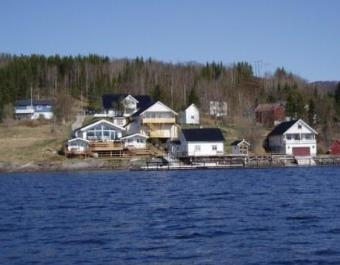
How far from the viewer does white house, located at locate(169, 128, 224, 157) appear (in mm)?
74894

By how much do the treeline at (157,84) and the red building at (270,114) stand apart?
1.15m

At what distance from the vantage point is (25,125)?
301 feet

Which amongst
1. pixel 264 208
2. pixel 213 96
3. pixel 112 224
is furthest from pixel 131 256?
pixel 213 96

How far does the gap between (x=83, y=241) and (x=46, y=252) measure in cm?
181

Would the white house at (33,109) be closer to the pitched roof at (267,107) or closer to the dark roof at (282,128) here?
the pitched roof at (267,107)

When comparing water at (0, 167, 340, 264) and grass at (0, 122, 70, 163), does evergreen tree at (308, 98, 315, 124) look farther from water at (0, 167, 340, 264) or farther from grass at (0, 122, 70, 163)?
water at (0, 167, 340, 264)

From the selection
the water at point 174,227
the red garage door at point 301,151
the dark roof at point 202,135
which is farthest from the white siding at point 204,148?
the water at point 174,227

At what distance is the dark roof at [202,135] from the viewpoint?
2950 inches

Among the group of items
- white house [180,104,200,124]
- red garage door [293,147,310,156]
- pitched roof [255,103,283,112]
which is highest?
pitched roof [255,103,283,112]

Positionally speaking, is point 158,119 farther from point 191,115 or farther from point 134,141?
point 191,115

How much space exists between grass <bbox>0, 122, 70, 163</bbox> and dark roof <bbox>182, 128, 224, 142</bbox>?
561 inches

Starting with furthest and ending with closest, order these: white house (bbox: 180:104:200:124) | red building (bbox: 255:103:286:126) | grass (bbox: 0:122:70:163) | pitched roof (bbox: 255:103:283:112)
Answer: pitched roof (bbox: 255:103:283:112)
red building (bbox: 255:103:286:126)
white house (bbox: 180:104:200:124)
grass (bbox: 0:122:70:163)

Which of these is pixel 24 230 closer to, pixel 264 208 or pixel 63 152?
pixel 264 208

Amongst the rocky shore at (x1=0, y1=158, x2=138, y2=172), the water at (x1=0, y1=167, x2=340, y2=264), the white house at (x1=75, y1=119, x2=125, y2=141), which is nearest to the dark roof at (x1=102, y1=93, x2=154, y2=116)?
the white house at (x1=75, y1=119, x2=125, y2=141)
